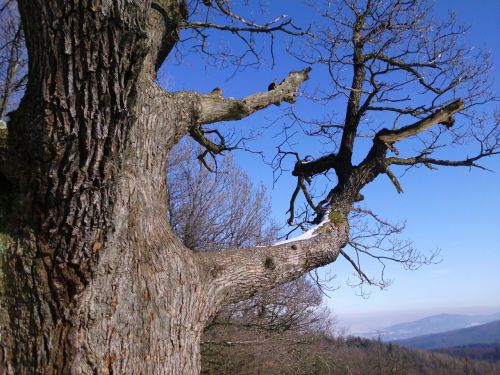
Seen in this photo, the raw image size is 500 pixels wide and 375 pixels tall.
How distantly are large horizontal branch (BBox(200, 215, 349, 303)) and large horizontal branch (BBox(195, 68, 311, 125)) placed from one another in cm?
126

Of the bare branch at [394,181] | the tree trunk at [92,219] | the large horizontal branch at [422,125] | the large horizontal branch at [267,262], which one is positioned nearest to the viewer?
the tree trunk at [92,219]

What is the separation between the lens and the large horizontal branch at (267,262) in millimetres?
3361

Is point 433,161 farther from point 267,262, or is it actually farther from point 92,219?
point 92,219

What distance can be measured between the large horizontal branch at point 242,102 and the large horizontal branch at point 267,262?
1259 millimetres

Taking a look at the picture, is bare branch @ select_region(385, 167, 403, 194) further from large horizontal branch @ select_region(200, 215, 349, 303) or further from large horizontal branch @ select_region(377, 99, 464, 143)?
large horizontal branch @ select_region(200, 215, 349, 303)

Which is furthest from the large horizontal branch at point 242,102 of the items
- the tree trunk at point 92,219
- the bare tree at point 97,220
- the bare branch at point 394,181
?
the bare branch at point 394,181

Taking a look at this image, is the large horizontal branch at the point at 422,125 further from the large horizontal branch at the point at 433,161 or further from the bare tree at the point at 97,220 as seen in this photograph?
the bare tree at the point at 97,220

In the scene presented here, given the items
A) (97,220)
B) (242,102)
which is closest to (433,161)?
(242,102)

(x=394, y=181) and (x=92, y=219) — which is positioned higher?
(x=394, y=181)

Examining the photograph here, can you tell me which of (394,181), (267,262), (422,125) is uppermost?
(422,125)

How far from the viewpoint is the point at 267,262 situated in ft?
12.2

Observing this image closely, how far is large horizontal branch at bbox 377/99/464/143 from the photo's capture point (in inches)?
207

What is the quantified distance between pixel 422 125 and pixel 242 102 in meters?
2.45

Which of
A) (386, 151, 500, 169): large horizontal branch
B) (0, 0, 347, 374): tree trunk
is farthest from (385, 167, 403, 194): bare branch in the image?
A: (0, 0, 347, 374): tree trunk
